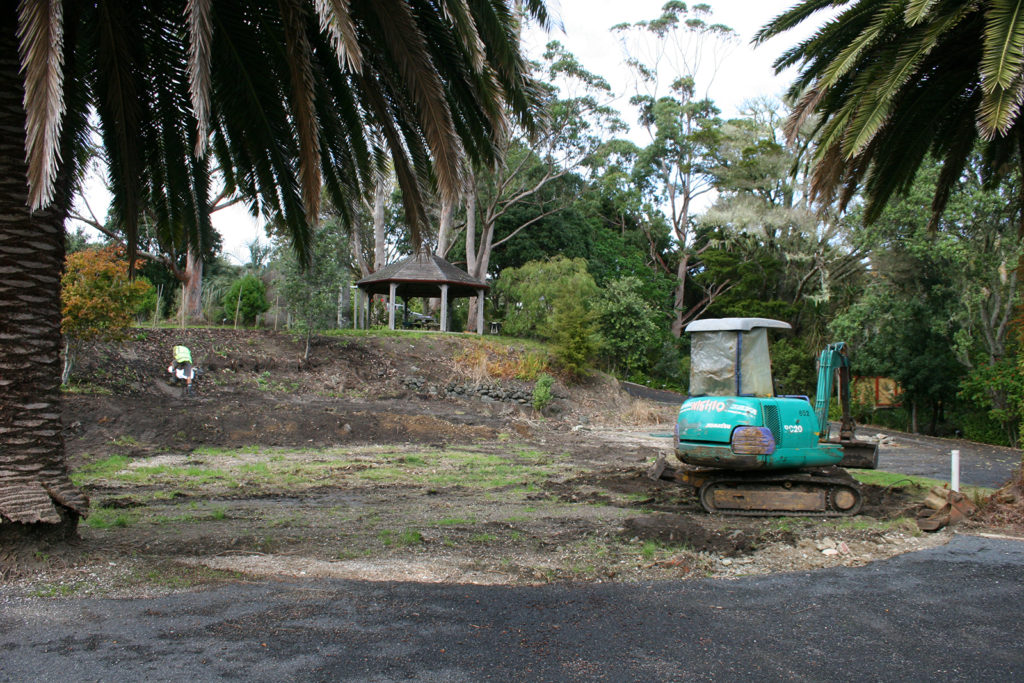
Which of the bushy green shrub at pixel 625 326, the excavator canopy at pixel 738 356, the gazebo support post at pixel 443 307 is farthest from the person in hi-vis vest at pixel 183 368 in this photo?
the bushy green shrub at pixel 625 326

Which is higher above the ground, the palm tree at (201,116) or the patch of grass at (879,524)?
the palm tree at (201,116)

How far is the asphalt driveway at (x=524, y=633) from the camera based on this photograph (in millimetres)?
4188

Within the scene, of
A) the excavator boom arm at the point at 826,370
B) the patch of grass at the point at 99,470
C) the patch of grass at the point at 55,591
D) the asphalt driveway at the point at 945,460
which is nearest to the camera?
the patch of grass at the point at 55,591

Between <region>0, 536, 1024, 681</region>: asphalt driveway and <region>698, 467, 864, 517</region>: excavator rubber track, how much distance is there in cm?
333

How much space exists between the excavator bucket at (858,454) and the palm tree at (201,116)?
705cm

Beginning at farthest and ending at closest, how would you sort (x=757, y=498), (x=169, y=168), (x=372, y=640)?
(x=757, y=498)
(x=169, y=168)
(x=372, y=640)

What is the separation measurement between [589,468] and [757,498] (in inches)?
190

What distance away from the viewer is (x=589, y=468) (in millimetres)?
13922

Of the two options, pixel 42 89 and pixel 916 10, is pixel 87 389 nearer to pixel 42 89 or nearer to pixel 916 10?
pixel 42 89

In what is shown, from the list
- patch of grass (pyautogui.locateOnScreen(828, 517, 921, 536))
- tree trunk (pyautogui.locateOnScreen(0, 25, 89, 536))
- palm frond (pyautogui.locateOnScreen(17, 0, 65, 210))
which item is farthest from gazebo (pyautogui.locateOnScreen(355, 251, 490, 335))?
palm frond (pyautogui.locateOnScreen(17, 0, 65, 210))

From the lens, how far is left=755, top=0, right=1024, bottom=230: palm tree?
6828 mm

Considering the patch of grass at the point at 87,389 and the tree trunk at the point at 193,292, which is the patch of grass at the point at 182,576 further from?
the tree trunk at the point at 193,292

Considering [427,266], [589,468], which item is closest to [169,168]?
A: [589,468]

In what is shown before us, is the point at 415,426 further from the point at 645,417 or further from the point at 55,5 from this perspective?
the point at 55,5
